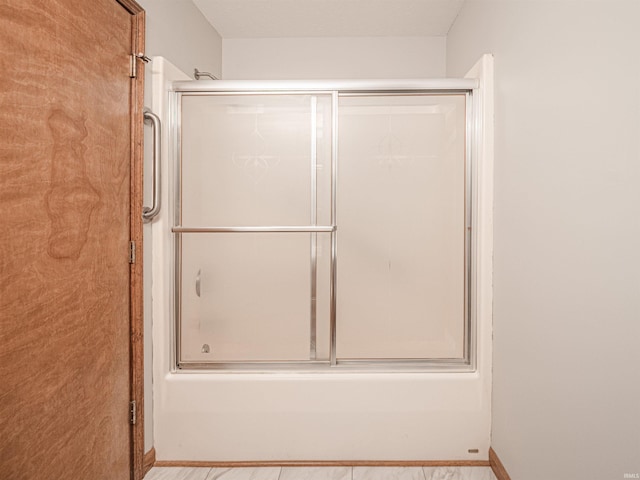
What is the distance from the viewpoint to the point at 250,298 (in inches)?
78.2

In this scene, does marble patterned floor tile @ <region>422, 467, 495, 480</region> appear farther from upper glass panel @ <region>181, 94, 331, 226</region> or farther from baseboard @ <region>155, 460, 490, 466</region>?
upper glass panel @ <region>181, 94, 331, 226</region>

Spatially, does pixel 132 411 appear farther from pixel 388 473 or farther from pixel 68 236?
pixel 388 473

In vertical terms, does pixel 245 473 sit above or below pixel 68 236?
below

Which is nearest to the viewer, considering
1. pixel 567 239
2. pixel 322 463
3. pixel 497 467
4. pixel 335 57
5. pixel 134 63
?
pixel 567 239

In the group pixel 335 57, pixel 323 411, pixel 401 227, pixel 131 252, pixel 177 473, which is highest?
pixel 335 57

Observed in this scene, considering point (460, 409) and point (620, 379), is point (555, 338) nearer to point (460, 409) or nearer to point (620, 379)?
point (620, 379)

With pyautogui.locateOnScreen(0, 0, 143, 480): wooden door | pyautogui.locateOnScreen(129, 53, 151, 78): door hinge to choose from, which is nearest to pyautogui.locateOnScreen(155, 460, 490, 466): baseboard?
pyautogui.locateOnScreen(0, 0, 143, 480): wooden door

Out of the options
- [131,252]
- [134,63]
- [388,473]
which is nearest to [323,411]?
[388,473]

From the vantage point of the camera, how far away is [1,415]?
3.48 feet

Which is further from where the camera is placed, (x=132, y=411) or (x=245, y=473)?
(x=245, y=473)

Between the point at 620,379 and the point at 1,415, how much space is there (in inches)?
63.1

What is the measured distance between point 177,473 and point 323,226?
1.32 meters

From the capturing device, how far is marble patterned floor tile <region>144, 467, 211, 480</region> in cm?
182

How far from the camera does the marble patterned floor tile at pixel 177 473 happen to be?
5.98 feet
